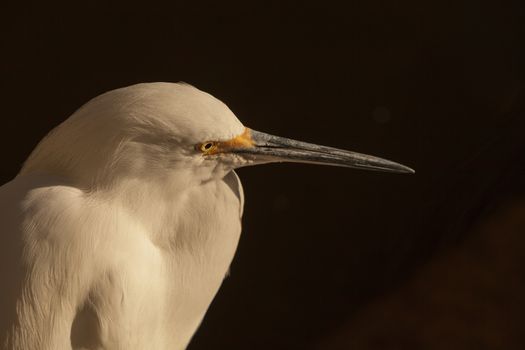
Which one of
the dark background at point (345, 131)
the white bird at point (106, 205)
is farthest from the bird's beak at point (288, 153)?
the dark background at point (345, 131)

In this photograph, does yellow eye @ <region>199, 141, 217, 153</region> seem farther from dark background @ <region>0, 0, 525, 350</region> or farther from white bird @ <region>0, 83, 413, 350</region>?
dark background @ <region>0, 0, 525, 350</region>

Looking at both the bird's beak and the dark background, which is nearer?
the bird's beak

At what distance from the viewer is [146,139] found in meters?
1.02

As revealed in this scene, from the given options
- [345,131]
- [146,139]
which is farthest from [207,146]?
[345,131]

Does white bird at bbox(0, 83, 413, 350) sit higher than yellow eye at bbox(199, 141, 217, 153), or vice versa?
yellow eye at bbox(199, 141, 217, 153)

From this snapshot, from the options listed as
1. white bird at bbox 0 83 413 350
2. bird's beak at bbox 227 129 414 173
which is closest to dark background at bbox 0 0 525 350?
bird's beak at bbox 227 129 414 173

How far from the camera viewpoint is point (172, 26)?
74.2 inches

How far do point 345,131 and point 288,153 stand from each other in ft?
2.37

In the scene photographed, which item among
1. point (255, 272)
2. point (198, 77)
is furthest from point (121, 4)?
point (255, 272)

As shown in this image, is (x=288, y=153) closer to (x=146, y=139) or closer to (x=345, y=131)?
(x=146, y=139)

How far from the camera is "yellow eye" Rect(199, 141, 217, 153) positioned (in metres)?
1.04

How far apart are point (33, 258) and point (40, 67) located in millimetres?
1043

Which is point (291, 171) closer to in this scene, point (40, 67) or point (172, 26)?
point (172, 26)

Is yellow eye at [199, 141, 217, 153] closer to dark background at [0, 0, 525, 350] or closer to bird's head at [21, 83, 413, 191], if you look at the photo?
bird's head at [21, 83, 413, 191]
